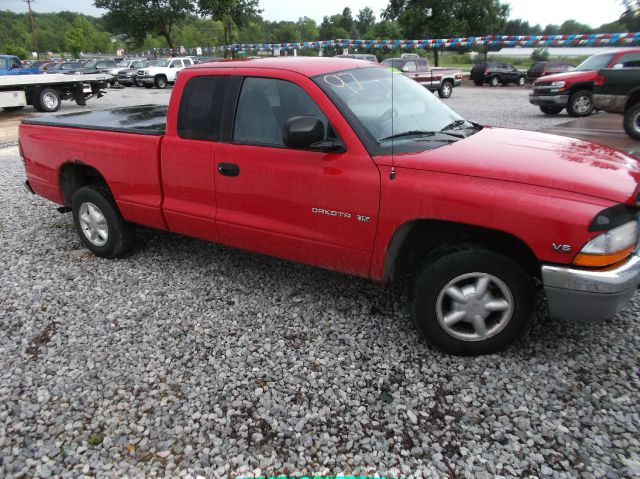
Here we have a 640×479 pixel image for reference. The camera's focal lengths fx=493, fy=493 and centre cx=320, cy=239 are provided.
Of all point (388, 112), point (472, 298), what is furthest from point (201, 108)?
point (472, 298)

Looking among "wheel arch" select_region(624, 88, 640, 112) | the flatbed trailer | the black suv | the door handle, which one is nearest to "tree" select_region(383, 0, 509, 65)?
the black suv

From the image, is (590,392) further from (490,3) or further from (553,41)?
(490,3)

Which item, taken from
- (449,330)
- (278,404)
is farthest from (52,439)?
(449,330)

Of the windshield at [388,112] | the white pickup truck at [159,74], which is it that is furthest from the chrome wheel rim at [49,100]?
the windshield at [388,112]

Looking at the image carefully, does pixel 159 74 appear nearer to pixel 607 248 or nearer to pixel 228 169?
pixel 228 169

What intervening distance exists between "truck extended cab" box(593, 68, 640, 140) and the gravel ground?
7.75 metres

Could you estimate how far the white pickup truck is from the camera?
90.2ft

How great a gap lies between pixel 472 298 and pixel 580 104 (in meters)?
13.1

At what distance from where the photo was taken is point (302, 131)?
116 inches

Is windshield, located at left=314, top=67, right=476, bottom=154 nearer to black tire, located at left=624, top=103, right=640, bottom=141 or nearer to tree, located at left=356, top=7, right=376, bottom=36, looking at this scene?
black tire, located at left=624, top=103, right=640, bottom=141

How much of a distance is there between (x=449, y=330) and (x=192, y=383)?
5.16 feet

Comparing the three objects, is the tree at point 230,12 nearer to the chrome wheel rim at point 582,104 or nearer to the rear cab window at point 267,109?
the chrome wheel rim at point 582,104

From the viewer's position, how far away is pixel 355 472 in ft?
7.54

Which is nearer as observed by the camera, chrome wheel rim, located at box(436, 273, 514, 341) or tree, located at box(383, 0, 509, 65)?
chrome wheel rim, located at box(436, 273, 514, 341)
